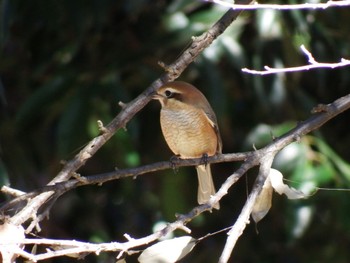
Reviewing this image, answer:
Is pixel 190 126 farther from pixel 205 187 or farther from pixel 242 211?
pixel 242 211

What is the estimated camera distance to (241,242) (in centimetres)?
555

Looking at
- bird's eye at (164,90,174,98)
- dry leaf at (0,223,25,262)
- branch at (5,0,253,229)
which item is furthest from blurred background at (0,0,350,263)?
dry leaf at (0,223,25,262)

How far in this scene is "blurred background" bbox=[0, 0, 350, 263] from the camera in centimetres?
428

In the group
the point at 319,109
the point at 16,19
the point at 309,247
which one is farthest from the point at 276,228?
the point at 319,109

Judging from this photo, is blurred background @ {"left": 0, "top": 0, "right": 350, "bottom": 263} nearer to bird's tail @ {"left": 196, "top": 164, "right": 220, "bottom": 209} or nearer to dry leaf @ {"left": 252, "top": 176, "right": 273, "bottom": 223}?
bird's tail @ {"left": 196, "top": 164, "right": 220, "bottom": 209}

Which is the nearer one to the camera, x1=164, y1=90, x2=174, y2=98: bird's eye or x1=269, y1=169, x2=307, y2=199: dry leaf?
x1=269, y1=169, x2=307, y2=199: dry leaf

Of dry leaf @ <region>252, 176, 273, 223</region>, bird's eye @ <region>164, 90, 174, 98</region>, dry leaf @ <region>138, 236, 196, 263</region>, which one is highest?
dry leaf @ <region>138, 236, 196, 263</region>

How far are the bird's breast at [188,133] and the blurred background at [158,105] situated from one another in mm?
309

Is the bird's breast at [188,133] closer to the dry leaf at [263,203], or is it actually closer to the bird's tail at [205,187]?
the bird's tail at [205,187]

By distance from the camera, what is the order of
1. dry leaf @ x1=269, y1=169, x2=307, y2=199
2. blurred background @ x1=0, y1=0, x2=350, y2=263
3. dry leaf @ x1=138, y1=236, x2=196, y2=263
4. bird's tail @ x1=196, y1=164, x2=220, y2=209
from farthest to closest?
blurred background @ x1=0, y1=0, x2=350, y2=263 < bird's tail @ x1=196, y1=164, x2=220, y2=209 < dry leaf @ x1=269, y1=169, x2=307, y2=199 < dry leaf @ x1=138, y1=236, x2=196, y2=263

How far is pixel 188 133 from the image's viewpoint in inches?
157

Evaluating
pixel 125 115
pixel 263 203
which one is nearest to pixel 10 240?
pixel 125 115

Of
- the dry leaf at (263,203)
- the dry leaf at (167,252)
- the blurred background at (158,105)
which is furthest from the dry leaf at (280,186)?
the blurred background at (158,105)

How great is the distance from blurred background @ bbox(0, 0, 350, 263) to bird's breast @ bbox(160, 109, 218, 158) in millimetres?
309
